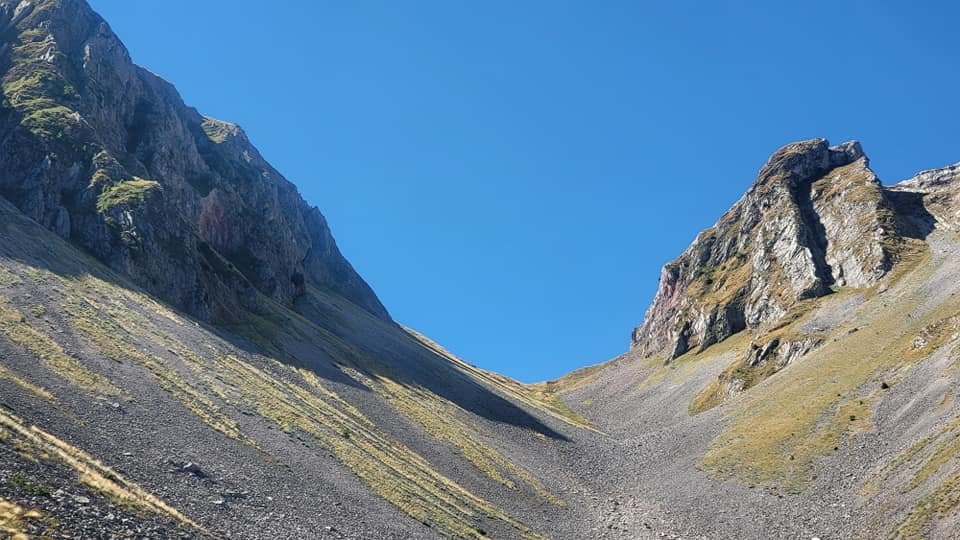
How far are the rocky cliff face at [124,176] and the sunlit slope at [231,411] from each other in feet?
26.7

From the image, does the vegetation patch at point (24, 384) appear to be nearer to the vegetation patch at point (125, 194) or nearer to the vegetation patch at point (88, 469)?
the vegetation patch at point (88, 469)

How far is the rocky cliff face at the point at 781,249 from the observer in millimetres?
121562

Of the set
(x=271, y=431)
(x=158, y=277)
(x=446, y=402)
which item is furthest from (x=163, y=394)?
(x=446, y=402)

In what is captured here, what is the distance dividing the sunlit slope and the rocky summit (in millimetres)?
299

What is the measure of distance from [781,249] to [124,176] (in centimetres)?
12606

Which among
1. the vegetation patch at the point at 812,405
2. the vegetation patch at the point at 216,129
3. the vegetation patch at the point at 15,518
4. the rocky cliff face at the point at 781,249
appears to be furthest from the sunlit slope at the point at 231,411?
the vegetation patch at the point at 216,129

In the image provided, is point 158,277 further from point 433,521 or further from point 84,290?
point 433,521

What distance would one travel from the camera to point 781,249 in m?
138

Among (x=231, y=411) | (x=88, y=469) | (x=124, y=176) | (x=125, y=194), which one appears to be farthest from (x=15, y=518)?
(x=124, y=176)

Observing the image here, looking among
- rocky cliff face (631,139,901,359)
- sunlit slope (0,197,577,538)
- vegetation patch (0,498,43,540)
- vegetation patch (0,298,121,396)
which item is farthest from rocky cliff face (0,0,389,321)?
rocky cliff face (631,139,901,359)

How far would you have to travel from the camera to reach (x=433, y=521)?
45.4 metres

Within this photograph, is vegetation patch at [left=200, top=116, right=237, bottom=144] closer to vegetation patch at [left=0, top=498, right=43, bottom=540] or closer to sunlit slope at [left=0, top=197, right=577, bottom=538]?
sunlit slope at [left=0, top=197, right=577, bottom=538]

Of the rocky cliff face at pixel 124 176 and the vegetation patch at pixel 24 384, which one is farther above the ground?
the rocky cliff face at pixel 124 176

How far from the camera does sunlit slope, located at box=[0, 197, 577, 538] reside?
37594 mm
